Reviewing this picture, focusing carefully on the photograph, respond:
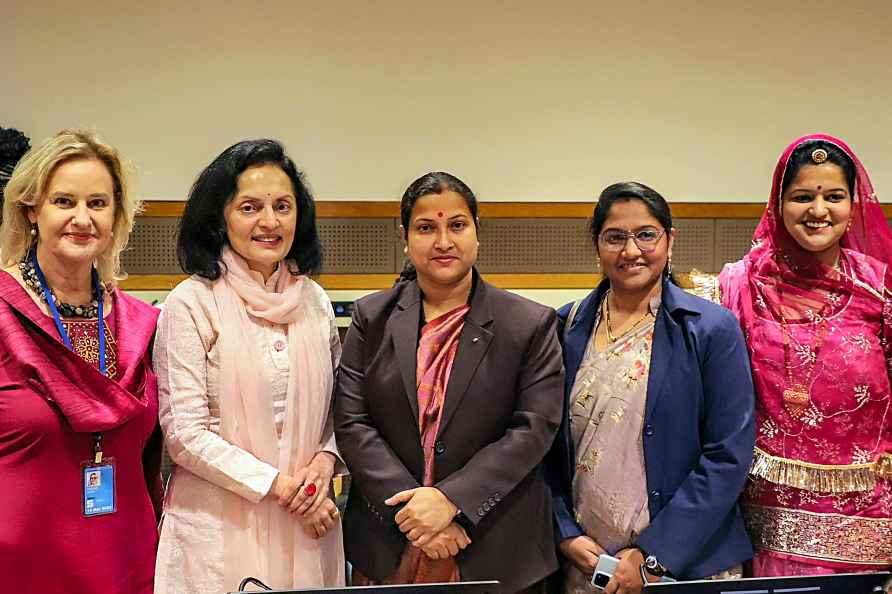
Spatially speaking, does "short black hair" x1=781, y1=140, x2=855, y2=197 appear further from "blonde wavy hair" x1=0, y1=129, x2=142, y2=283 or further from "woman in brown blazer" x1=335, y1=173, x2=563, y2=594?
"blonde wavy hair" x1=0, y1=129, x2=142, y2=283

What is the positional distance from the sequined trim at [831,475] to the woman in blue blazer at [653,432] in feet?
0.46

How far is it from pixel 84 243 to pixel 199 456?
63cm

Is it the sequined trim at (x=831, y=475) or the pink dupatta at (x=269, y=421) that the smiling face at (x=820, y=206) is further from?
the pink dupatta at (x=269, y=421)

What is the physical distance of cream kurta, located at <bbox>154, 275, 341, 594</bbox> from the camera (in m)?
2.05

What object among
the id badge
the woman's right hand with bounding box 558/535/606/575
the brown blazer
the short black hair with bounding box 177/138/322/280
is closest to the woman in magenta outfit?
the id badge

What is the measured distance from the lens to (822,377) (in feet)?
7.23

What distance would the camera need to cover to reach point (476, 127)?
5.12 meters

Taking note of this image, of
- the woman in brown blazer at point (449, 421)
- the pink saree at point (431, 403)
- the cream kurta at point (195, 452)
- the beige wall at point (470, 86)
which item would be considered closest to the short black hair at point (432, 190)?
the woman in brown blazer at point (449, 421)

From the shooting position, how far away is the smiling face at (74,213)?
2.05 metres

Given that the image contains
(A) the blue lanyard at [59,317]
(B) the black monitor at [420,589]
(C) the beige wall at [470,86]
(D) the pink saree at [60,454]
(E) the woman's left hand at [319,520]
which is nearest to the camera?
(B) the black monitor at [420,589]

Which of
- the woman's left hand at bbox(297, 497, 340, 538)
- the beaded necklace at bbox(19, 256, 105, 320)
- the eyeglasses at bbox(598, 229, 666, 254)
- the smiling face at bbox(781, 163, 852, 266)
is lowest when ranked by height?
the woman's left hand at bbox(297, 497, 340, 538)

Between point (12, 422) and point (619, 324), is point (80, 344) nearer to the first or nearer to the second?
point (12, 422)

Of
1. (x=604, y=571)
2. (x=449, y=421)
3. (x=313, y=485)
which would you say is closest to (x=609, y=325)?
(x=449, y=421)

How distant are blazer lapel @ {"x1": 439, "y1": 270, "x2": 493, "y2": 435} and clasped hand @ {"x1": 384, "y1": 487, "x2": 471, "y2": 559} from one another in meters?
0.18
